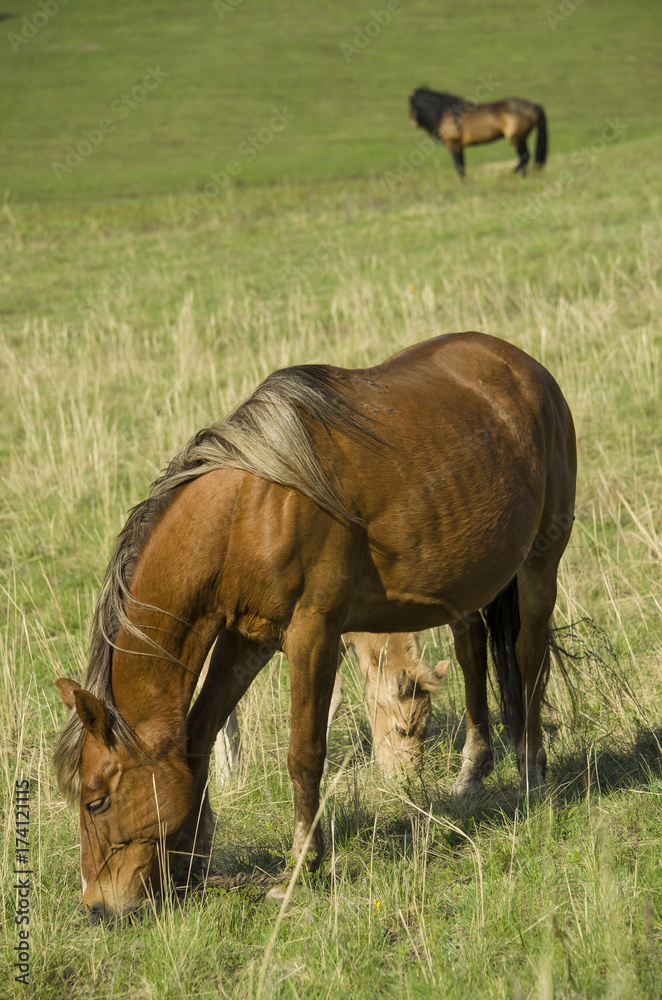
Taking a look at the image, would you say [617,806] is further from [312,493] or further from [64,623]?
[64,623]

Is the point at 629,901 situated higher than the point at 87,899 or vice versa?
the point at 87,899

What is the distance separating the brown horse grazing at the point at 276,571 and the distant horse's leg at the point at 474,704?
0.72m

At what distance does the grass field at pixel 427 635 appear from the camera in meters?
2.63

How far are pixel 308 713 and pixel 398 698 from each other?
3.12 feet

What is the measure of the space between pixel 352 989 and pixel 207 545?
52.0 inches

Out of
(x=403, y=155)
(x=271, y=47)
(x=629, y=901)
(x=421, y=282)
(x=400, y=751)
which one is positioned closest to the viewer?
(x=629, y=901)

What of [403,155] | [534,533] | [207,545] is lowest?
[403,155]

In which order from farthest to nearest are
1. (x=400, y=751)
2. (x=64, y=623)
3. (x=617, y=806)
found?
1. (x=64, y=623)
2. (x=400, y=751)
3. (x=617, y=806)

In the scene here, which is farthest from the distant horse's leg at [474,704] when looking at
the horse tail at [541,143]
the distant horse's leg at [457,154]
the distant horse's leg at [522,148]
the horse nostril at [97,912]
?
the distant horse's leg at [522,148]

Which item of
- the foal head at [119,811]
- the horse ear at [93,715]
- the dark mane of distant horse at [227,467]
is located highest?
the dark mane of distant horse at [227,467]

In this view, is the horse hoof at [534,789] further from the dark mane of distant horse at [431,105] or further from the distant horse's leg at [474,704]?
the dark mane of distant horse at [431,105]

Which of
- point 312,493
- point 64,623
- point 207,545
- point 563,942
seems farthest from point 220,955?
point 64,623

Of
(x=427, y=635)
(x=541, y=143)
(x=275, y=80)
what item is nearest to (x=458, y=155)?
(x=541, y=143)

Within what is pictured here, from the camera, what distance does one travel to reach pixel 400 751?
12.1 feet
